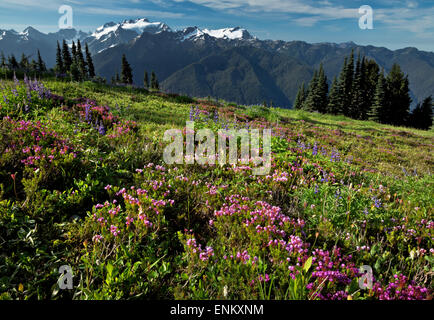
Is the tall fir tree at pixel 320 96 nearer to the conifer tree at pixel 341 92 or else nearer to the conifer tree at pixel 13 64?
the conifer tree at pixel 341 92

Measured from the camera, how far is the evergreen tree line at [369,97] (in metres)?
54.0

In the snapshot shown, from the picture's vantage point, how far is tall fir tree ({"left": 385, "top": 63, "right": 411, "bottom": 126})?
54.3m

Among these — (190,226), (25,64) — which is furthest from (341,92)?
(190,226)

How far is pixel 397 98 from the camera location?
54.6m

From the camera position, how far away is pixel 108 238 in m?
3.03

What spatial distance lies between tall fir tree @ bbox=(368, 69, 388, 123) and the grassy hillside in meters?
55.7

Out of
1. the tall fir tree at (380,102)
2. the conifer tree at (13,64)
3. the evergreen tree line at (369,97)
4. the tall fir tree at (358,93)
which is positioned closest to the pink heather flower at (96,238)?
the conifer tree at (13,64)

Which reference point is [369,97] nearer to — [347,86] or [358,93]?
[358,93]

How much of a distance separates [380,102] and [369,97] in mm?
→ 7473

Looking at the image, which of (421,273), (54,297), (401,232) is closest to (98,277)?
(54,297)

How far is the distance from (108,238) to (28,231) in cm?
105

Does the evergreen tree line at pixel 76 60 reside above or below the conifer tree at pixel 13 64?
above

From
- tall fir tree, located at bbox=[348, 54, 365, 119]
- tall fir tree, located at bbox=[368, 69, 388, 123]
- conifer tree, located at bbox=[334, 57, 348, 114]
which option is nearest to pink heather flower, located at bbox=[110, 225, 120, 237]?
tall fir tree, located at bbox=[368, 69, 388, 123]
